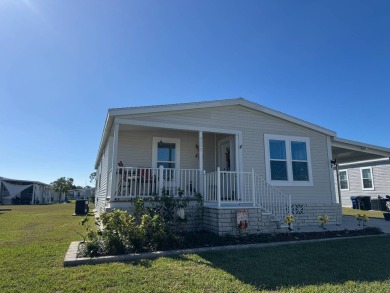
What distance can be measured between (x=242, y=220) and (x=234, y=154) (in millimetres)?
3042

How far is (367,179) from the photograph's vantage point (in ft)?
63.2

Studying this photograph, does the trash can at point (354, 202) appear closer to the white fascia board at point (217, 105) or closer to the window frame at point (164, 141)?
the white fascia board at point (217, 105)

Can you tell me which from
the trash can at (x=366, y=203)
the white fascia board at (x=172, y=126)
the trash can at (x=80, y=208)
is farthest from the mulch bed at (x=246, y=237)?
the trash can at (x=366, y=203)

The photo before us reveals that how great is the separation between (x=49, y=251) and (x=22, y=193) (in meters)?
34.8

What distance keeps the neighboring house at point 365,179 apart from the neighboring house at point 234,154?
9860mm

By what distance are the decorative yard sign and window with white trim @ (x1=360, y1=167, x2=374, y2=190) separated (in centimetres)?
1622

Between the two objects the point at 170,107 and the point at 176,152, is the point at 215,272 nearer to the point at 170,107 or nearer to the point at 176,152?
the point at 170,107

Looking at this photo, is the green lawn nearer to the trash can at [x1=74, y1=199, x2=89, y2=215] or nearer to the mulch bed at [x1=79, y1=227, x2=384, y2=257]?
the mulch bed at [x1=79, y1=227, x2=384, y2=257]

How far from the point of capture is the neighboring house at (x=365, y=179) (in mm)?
17953

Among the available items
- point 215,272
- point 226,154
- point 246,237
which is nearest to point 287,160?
point 226,154

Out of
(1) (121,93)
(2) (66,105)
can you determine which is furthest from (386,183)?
(2) (66,105)

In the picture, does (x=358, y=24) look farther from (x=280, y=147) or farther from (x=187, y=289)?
(x=187, y=289)

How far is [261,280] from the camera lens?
3977 mm

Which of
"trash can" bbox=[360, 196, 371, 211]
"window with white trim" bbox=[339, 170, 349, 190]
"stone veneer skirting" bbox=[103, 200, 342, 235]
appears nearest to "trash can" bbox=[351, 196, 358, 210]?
"trash can" bbox=[360, 196, 371, 211]
